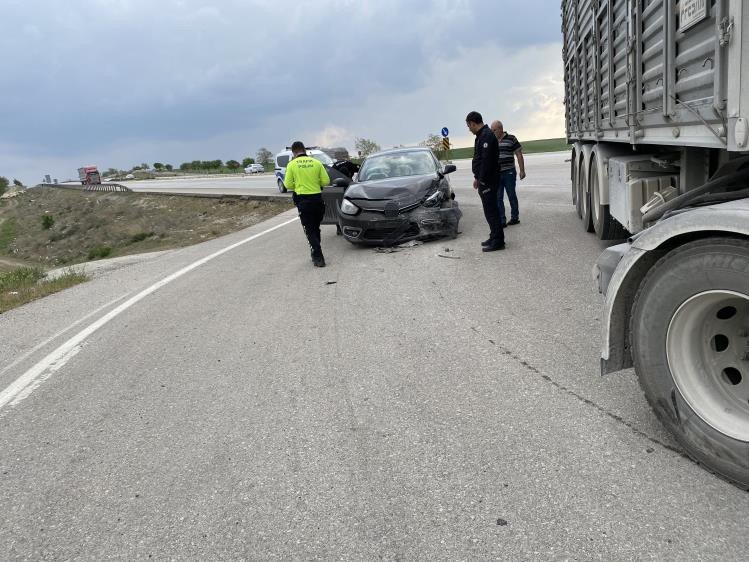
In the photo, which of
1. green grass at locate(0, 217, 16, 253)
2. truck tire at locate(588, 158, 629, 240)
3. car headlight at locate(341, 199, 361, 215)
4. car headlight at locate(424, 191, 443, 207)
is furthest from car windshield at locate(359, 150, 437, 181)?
green grass at locate(0, 217, 16, 253)

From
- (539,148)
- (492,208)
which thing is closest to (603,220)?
(492,208)

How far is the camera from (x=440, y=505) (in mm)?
2838

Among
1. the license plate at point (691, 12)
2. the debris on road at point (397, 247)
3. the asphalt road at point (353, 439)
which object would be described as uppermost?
the license plate at point (691, 12)

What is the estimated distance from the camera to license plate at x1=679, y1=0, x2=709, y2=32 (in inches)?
124

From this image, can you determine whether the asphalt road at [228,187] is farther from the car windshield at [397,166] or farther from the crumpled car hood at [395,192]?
the crumpled car hood at [395,192]

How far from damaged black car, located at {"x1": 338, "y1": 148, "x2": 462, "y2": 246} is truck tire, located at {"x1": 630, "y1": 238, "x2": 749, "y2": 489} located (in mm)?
6811

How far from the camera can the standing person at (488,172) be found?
853cm

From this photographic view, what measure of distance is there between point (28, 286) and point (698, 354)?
35.2 feet

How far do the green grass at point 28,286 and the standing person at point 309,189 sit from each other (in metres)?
4.17

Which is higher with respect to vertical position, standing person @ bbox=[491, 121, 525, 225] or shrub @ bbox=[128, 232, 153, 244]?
standing person @ bbox=[491, 121, 525, 225]

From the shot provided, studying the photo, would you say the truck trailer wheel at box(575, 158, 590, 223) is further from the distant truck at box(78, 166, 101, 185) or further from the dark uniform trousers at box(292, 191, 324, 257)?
the distant truck at box(78, 166, 101, 185)

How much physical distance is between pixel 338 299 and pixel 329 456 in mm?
3772

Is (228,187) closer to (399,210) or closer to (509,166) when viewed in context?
(509,166)

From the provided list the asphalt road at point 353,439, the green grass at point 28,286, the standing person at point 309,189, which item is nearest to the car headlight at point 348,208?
the standing person at point 309,189
